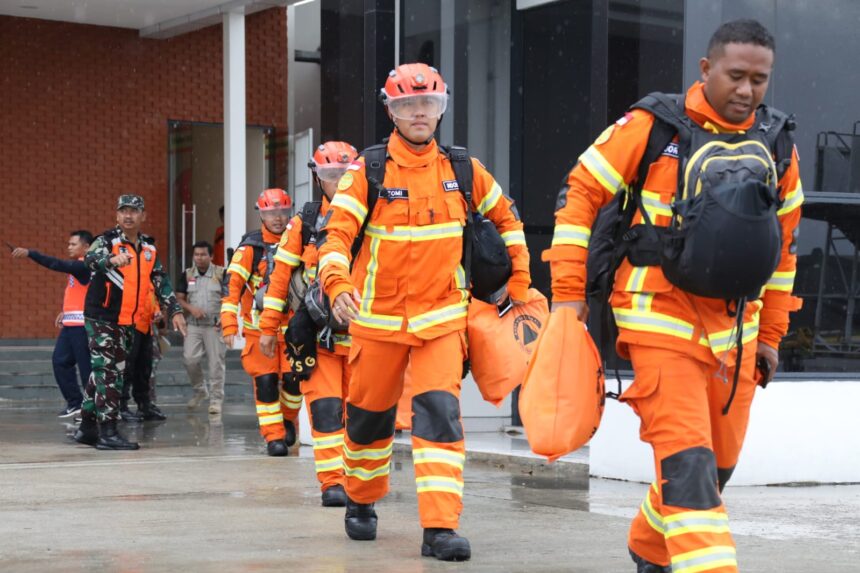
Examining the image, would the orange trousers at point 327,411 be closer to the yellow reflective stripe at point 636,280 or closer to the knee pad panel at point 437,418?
the knee pad panel at point 437,418

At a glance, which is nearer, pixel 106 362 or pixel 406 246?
pixel 406 246

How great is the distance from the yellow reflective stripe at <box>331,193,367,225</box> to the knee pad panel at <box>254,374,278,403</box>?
5.23m

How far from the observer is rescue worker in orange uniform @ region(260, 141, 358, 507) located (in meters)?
8.63

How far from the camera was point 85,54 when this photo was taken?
24.2 metres

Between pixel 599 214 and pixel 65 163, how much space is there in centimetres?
1987

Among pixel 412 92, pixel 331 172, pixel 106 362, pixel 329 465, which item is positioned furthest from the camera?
pixel 106 362

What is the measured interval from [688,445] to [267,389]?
7.27m

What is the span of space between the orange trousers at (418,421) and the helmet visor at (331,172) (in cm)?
225

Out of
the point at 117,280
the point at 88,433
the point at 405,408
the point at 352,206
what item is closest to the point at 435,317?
the point at 352,206

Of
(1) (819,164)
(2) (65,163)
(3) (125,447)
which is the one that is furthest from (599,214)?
(2) (65,163)

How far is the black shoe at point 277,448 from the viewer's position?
11.9 metres

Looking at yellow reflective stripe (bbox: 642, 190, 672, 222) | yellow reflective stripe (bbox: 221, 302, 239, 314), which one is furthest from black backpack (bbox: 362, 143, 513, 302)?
yellow reflective stripe (bbox: 221, 302, 239, 314)

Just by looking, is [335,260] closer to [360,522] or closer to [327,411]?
[360,522]

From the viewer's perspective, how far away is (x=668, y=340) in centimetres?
504
